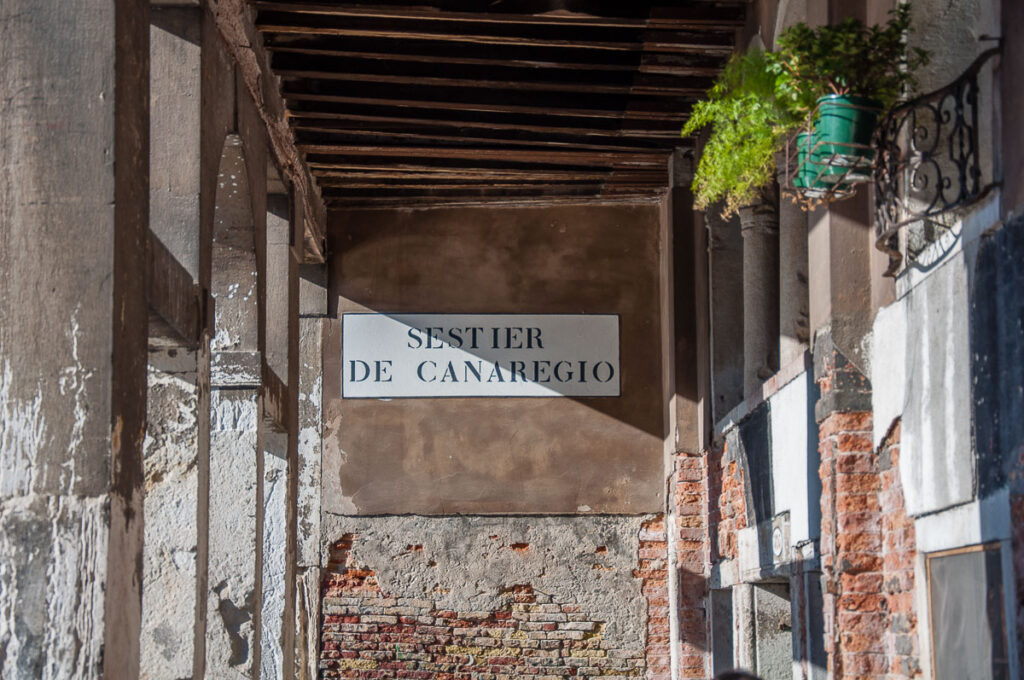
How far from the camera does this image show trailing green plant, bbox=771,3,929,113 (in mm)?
4227

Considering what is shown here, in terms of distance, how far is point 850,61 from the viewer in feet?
13.9

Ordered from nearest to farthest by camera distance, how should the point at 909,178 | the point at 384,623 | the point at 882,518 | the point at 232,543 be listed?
the point at 909,178 → the point at 882,518 → the point at 232,543 → the point at 384,623

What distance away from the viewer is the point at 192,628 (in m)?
5.21

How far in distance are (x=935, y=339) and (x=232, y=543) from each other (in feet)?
11.7

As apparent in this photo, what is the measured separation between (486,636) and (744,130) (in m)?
4.98

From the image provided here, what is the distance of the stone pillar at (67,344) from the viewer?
360cm

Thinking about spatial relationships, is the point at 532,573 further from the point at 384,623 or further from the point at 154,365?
the point at 154,365

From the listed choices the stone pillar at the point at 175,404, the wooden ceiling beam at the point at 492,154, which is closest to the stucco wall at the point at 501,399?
the wooden ceiling beam at the point at 492,154

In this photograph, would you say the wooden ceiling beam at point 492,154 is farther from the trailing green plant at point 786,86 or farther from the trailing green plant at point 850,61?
the trailing green plant at point 850,61

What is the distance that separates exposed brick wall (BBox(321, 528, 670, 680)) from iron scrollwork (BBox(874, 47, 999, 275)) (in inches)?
187

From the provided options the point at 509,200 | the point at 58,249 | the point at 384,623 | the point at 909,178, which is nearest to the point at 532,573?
the point at 384,623

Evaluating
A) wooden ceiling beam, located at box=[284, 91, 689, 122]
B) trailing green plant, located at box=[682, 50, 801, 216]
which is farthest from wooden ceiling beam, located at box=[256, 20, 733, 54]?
trailing green plant, located at box=[682, 50, 801, 216]

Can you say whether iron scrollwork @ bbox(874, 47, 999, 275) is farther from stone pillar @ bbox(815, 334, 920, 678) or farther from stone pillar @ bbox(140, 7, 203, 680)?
stone pillar @ bbox(140, 7, 203, 680)

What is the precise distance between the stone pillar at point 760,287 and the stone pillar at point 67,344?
3.91 m
